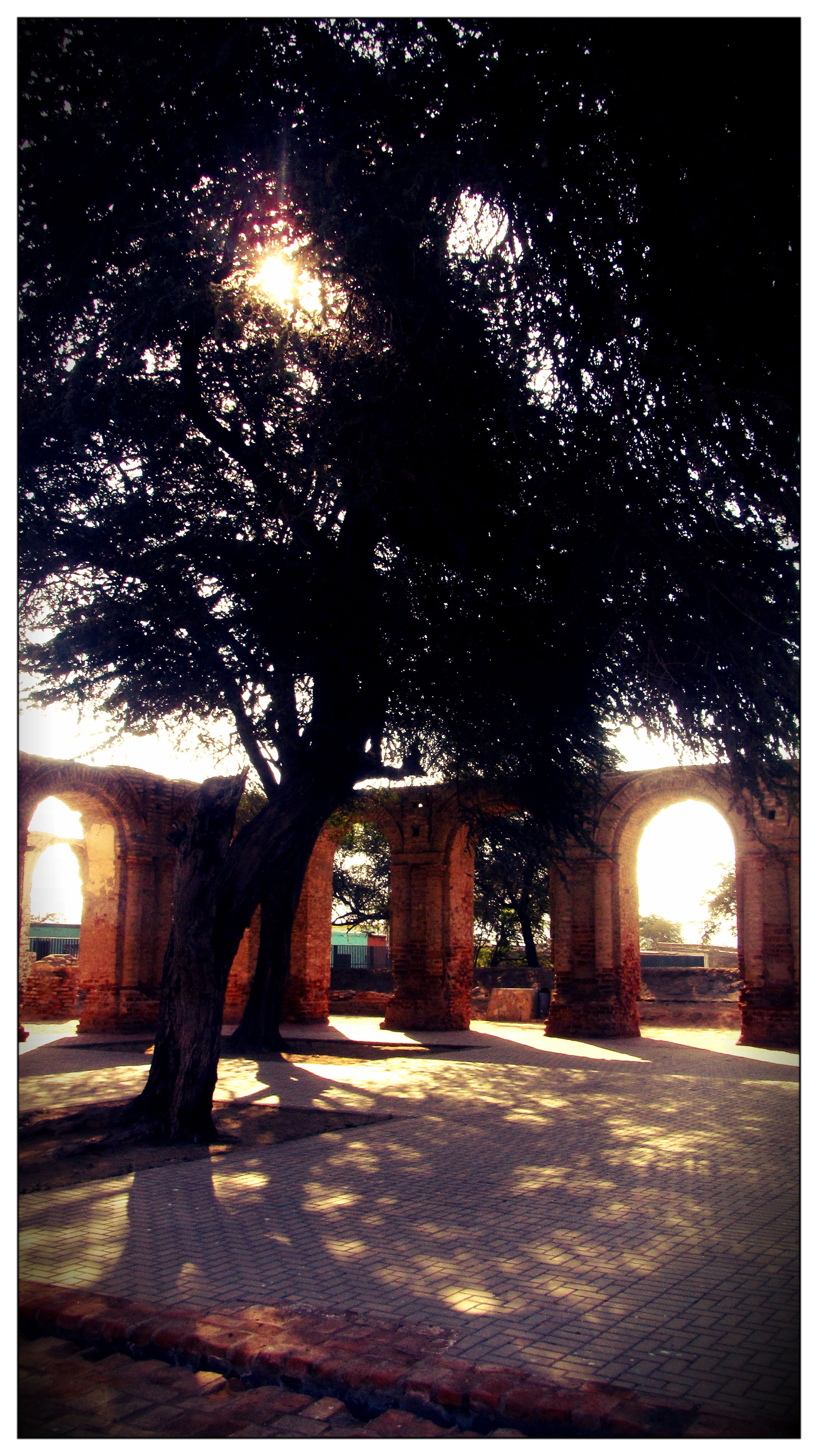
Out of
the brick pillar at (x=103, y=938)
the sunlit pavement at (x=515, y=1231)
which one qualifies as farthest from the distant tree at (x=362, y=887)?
the sunlit pavement at (x=515, y=1231)

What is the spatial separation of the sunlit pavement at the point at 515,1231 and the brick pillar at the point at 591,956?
6667mm

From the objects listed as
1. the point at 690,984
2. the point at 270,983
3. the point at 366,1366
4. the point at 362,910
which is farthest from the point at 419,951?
the point at 362,910

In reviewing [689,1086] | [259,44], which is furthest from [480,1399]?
[689,1086]

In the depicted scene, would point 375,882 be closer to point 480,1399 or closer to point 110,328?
point 110,328

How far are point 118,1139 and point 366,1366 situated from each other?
17.1ft

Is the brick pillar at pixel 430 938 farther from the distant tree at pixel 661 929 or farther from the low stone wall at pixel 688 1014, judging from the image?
the distant tree at pixel 661 929

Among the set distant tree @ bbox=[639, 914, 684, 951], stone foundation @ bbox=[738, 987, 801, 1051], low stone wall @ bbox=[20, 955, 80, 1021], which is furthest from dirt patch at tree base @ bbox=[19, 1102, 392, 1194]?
distant tree @ bbox=[639, 914, 684, 951]

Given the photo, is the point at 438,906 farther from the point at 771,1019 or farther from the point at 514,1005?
the point at 771,1019

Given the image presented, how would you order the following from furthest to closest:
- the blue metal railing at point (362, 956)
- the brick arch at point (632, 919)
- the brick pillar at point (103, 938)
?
1. the blue metal railing at point (362, 956)
2. the brick pillar at point (103, 938)
3. the brick arch at point (632, 919)

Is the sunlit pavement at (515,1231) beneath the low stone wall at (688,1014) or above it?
above

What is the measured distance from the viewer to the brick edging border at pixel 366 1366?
2.98 meters

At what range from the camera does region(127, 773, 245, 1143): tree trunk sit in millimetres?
8070

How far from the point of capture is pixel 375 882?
3612 centimetres

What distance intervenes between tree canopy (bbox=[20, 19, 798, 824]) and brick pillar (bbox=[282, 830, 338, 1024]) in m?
12.6
